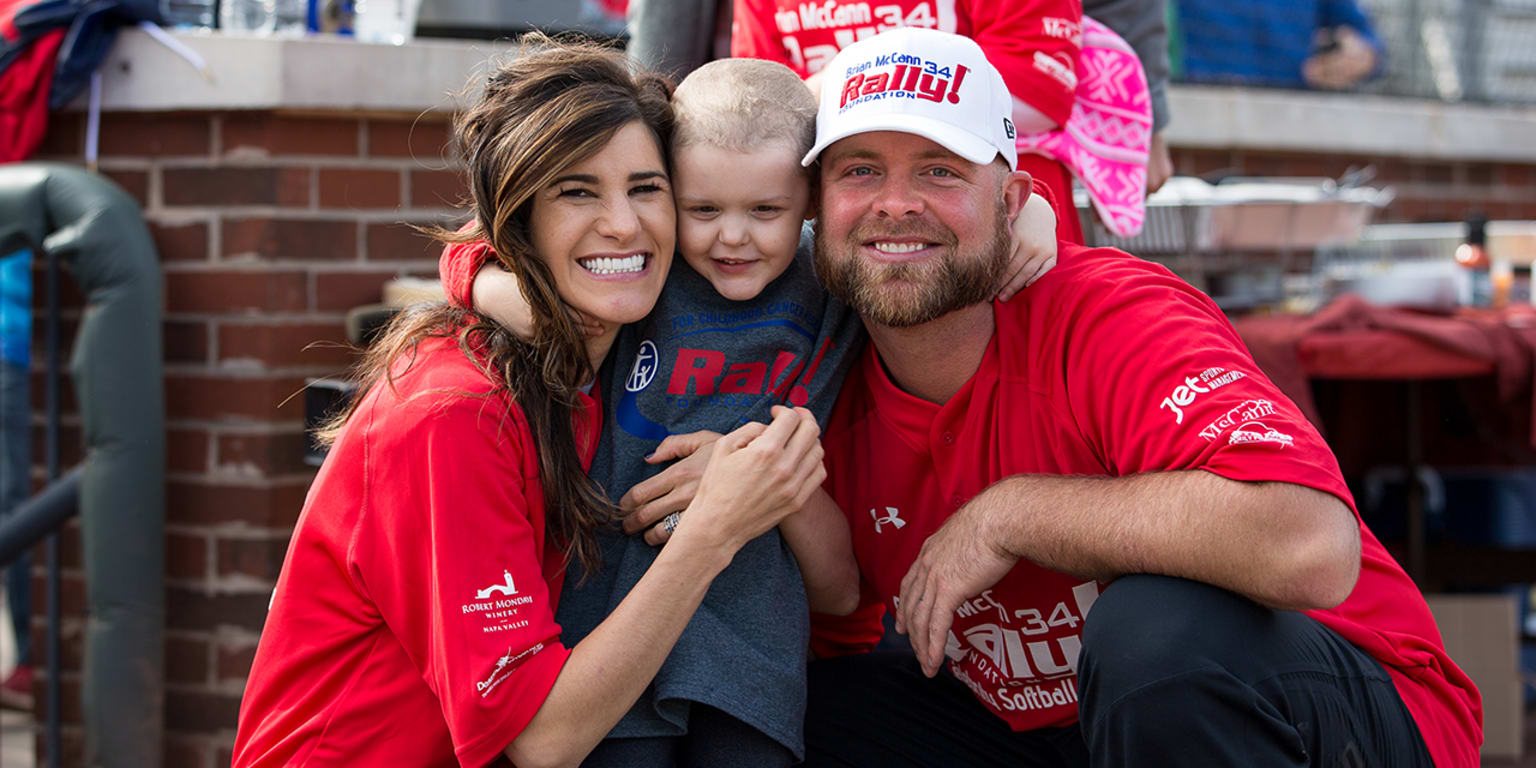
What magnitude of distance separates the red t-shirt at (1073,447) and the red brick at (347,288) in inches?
67.8

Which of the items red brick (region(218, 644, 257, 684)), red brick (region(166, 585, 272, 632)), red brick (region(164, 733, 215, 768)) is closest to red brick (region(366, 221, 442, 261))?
red brick (region(166, 585, 272, 632))

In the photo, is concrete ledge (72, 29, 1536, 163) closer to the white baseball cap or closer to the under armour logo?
the white baseball cap

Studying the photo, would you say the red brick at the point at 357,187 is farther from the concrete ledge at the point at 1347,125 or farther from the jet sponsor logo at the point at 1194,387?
the concrete ledge at the point at 1347,125

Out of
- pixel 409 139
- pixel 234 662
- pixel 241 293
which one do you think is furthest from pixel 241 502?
pixel 409 139

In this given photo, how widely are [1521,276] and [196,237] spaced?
15.2 feet

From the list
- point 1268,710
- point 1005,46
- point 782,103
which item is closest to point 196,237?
point 782,103

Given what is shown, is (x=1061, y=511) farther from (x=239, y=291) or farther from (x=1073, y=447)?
(x=239, y=291)

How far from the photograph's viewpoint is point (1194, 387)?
1.86 m

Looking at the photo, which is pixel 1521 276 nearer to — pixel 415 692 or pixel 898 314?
pixel 898 314

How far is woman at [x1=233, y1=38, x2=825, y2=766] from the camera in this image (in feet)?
5.88

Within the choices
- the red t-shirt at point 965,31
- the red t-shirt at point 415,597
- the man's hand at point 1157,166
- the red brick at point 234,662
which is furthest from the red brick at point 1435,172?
the red t-shirt at point 415,597

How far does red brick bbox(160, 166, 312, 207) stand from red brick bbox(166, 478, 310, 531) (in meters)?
0.74

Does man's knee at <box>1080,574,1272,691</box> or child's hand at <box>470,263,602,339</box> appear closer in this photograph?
man's knee at <box>1080,574,1272,691</box>

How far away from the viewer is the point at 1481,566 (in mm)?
4836
